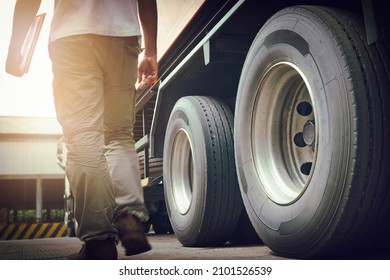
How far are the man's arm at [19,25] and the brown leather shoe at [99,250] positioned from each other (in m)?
0.59

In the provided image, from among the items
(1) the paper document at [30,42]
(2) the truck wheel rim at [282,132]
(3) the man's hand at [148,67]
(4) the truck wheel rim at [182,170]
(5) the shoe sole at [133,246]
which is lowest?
(5) the shoe sole at [133,246]

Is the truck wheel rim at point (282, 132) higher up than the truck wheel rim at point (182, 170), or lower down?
higher up

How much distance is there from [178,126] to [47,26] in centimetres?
74

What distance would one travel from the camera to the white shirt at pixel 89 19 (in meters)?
1.48

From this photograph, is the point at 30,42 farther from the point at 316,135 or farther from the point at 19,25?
the point at 316,135

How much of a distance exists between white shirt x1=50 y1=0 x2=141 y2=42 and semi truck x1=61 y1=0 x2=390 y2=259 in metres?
0.28

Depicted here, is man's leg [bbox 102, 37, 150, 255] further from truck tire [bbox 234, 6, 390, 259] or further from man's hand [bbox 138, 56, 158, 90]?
truck tire [bbox 234, 6, 390, 259]

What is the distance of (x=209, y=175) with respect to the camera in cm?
192

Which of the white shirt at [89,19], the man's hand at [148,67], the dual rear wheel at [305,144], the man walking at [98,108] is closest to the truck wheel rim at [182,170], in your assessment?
the dual rear wheel at [305,144]

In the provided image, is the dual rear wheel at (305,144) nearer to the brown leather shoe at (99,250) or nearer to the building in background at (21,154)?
the brown leather shoe at (99,250)

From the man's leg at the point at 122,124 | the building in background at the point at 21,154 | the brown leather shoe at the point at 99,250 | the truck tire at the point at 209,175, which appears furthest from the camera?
the building in background at the point at 21,154

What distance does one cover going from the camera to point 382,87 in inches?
44.1

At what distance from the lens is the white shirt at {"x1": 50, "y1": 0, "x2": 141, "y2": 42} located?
58.2 inches
